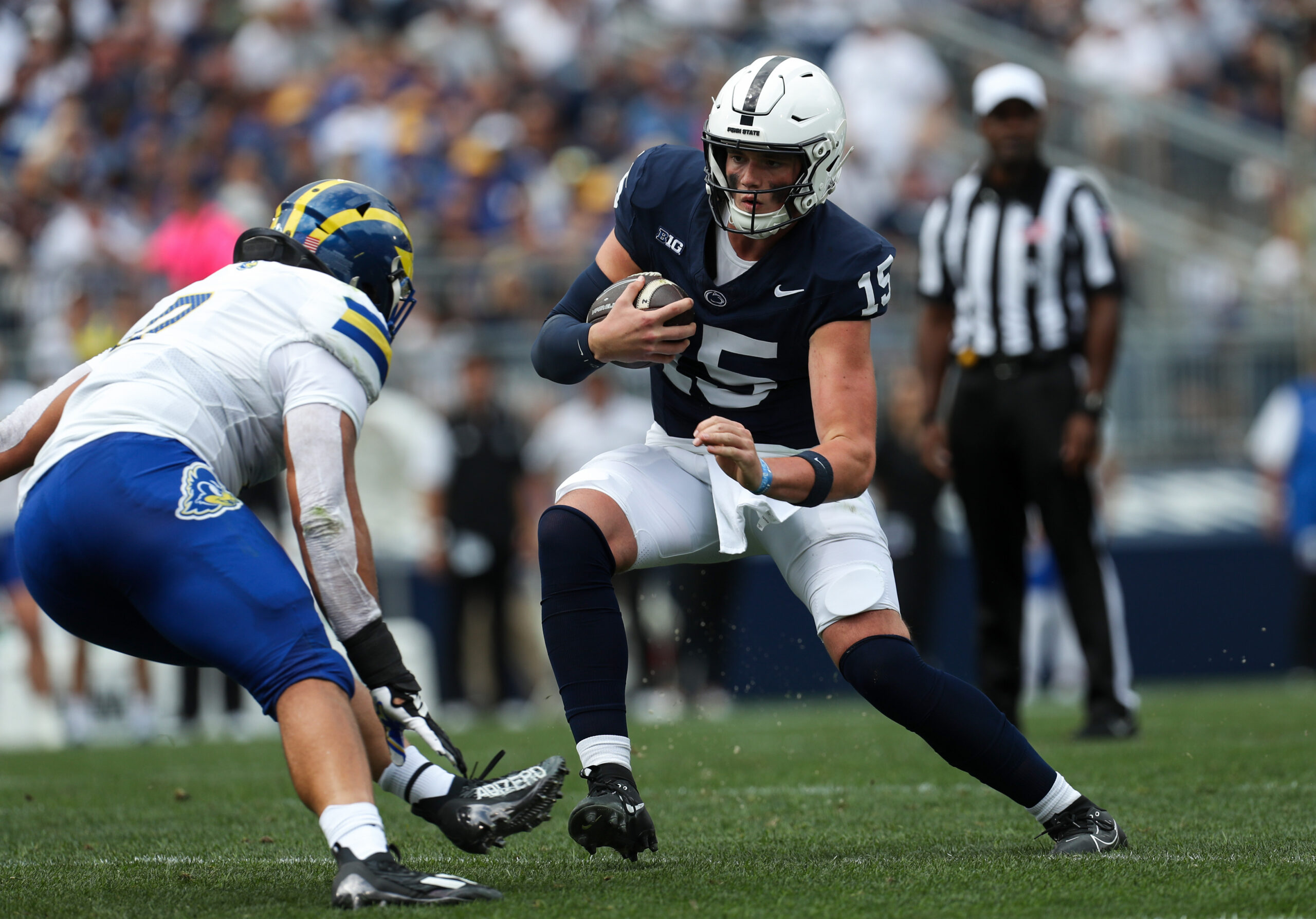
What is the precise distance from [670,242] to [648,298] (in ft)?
1.00

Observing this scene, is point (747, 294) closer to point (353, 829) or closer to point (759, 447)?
point (759, 447)

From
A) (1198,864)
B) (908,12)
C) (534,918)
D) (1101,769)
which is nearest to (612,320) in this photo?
(534,918)

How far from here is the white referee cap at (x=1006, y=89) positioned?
20.2ft

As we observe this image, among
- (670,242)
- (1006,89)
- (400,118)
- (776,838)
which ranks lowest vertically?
(776,838)

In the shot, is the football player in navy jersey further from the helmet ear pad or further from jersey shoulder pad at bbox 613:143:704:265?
the helmet ear pad

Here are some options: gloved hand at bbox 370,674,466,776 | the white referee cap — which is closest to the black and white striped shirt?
the white referee cap

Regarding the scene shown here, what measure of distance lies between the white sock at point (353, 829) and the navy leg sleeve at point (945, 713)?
111 centimetres

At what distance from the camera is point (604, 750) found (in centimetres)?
358

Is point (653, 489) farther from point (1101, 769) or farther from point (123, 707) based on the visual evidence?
point (123, 707)

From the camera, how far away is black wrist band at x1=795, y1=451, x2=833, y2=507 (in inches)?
133

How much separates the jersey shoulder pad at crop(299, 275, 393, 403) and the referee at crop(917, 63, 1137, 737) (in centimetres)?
334

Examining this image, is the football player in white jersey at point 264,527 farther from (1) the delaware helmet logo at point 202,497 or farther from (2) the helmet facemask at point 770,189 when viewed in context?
(2) the helmet facemask at point 770,189

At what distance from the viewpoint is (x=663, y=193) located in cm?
384

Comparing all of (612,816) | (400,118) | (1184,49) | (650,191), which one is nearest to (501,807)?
(612,816)
